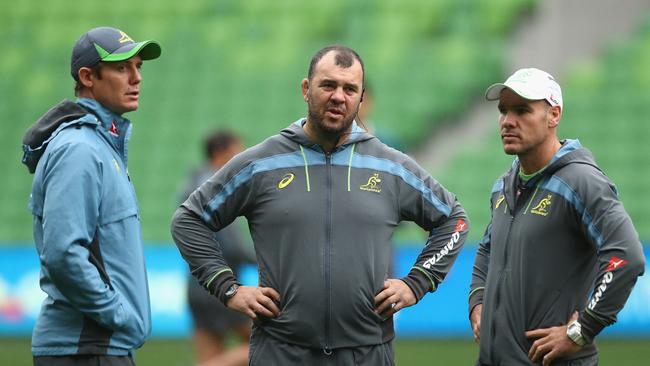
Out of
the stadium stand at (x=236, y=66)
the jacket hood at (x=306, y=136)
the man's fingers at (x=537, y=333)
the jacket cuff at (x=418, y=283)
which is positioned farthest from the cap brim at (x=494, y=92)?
the stadium stand at (x=236, y=66)

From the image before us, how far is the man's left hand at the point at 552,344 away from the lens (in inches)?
187

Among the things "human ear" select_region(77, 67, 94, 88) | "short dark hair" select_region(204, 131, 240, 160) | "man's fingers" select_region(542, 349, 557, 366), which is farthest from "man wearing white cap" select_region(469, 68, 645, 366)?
"short dark hair" select_region(204, 131, 240, 160)

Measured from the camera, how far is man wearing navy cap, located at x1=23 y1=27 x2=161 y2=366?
14.8 feet

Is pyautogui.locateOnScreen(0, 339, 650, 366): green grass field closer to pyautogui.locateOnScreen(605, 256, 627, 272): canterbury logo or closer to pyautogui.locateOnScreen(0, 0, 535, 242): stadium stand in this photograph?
pyautogui.locateOnScreen(0, 0, 535, 242): stadium stand

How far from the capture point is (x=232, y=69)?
16.8m

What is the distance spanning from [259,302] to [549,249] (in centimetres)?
131

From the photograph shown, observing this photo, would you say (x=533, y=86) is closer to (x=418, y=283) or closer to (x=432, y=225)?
(x=432, y=225)

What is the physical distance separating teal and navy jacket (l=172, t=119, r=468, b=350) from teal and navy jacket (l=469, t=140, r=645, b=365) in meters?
0.27

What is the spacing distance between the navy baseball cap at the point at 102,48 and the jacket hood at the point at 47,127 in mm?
222

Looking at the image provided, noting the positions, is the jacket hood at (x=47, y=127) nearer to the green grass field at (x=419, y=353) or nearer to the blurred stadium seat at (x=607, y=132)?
the green grass field at (x=419, y=353)

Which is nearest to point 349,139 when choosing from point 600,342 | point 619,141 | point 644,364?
point 644,364

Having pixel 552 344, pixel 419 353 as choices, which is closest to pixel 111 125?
pixel 552 344

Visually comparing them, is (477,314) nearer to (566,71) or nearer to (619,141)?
(619,141)

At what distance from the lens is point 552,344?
4.77 metres
